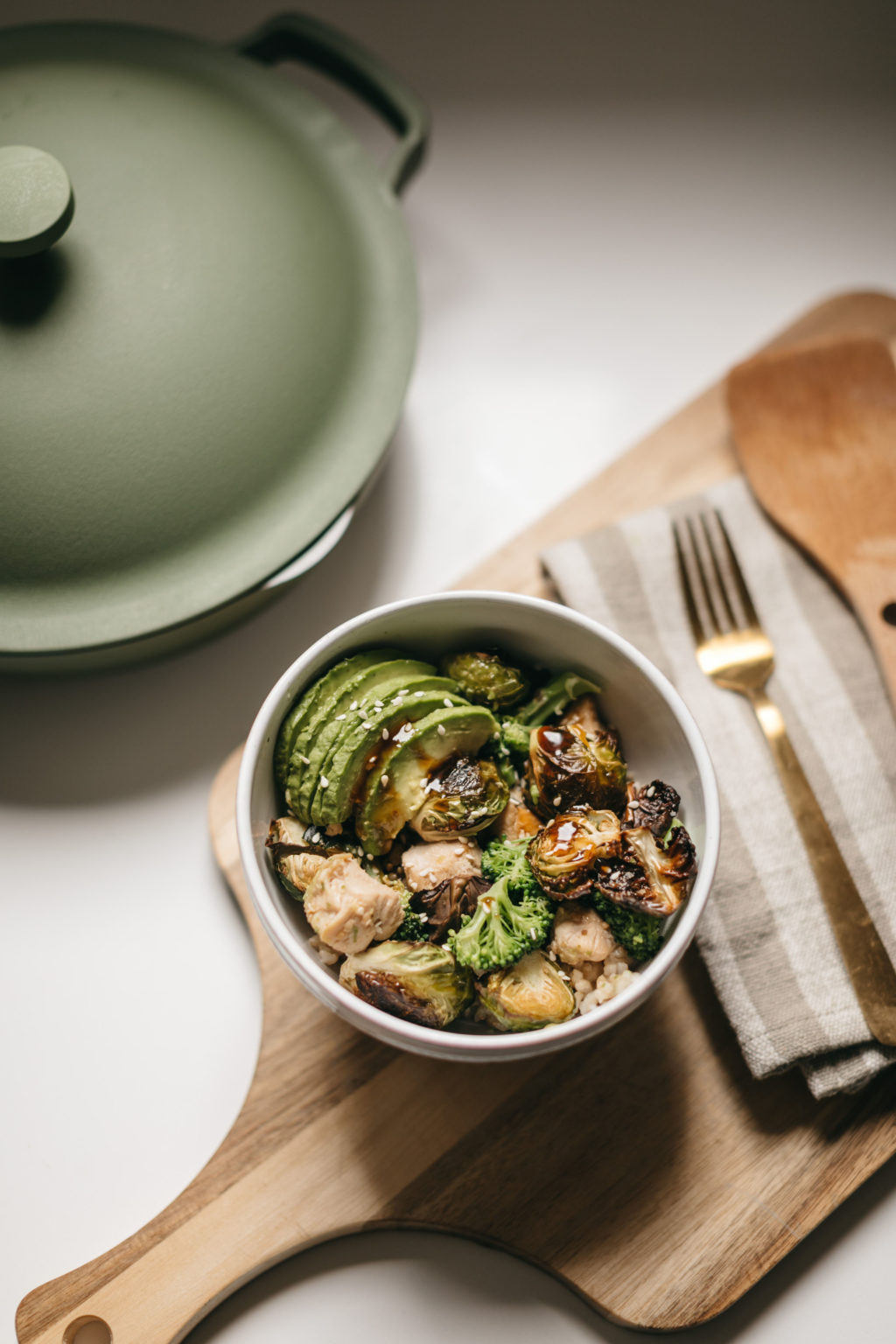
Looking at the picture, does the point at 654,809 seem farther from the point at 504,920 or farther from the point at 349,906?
the point at 349,906

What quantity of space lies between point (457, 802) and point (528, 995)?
0.27 metres

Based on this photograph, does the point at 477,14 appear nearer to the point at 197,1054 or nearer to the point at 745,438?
the point at 745,438

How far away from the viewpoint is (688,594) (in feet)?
5.66

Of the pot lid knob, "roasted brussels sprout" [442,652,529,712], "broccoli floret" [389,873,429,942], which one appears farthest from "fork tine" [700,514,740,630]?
the pot lid knob

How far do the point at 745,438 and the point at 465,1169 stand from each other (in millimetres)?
1404

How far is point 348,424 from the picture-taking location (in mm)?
1646

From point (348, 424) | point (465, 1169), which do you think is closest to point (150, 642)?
point (348, 424)

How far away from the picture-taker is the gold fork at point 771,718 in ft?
4.91

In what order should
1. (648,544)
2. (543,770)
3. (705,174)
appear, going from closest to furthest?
Result: (543,770), (648,544), (705,174)

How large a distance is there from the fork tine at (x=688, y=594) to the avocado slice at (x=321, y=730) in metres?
0.62

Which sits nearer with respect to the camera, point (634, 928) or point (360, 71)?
point (634, 928)

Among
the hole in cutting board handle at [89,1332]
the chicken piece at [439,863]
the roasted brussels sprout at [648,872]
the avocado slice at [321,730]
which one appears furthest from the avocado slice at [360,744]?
the hole in cutting board handle at [89,1332]

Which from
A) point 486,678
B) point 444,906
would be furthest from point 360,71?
point 444,906

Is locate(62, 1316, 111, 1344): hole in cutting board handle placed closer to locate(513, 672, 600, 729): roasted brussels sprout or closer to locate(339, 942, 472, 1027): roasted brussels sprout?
locate(339, 942, 472, 1027): roasted brussels sprout
